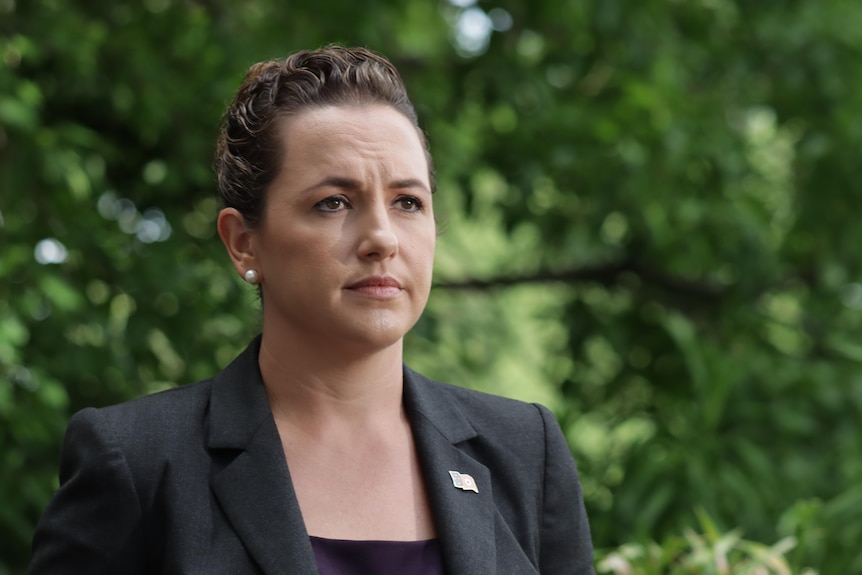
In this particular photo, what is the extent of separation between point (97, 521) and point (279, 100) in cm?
71

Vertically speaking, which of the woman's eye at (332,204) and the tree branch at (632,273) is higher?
the tree branch at (632,273)

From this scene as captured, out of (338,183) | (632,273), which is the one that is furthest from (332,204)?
(632,273)

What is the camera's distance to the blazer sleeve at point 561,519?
2.08 metres

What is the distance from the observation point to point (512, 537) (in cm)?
199

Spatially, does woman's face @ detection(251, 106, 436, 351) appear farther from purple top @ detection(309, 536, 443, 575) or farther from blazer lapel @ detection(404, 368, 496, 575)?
purple top @ detection(309, 536, 443, 575)

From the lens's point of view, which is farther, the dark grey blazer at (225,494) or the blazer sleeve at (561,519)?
the blazer sleeve at (561,519)

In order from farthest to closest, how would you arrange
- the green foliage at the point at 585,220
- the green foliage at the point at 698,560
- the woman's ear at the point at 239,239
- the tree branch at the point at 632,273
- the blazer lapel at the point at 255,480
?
the tree branch at the point at 632,273, the green foliage at the point at 585,220, the green foliage at the point at 698,560, the woman's ear at the point at 239,239, the blazer lapel at the point at 255,480

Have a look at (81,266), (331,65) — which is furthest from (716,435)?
(331,65)

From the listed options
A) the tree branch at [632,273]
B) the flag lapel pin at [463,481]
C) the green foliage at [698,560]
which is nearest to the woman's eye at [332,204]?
the flag lapel pin at [463,481]

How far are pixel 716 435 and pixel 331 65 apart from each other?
→ 2.84 meters

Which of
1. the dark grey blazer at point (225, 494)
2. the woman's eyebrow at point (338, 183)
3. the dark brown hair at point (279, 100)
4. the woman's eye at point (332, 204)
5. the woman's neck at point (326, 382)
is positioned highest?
the dark brown hair at point (279, 100)

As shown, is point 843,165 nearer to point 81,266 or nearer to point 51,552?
point 81,266

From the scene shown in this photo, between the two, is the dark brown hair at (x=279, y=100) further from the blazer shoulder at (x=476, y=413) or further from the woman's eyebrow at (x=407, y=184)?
the blazer shoulder at (x=476, y=413)

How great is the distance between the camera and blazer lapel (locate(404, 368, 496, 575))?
1.87 metres
